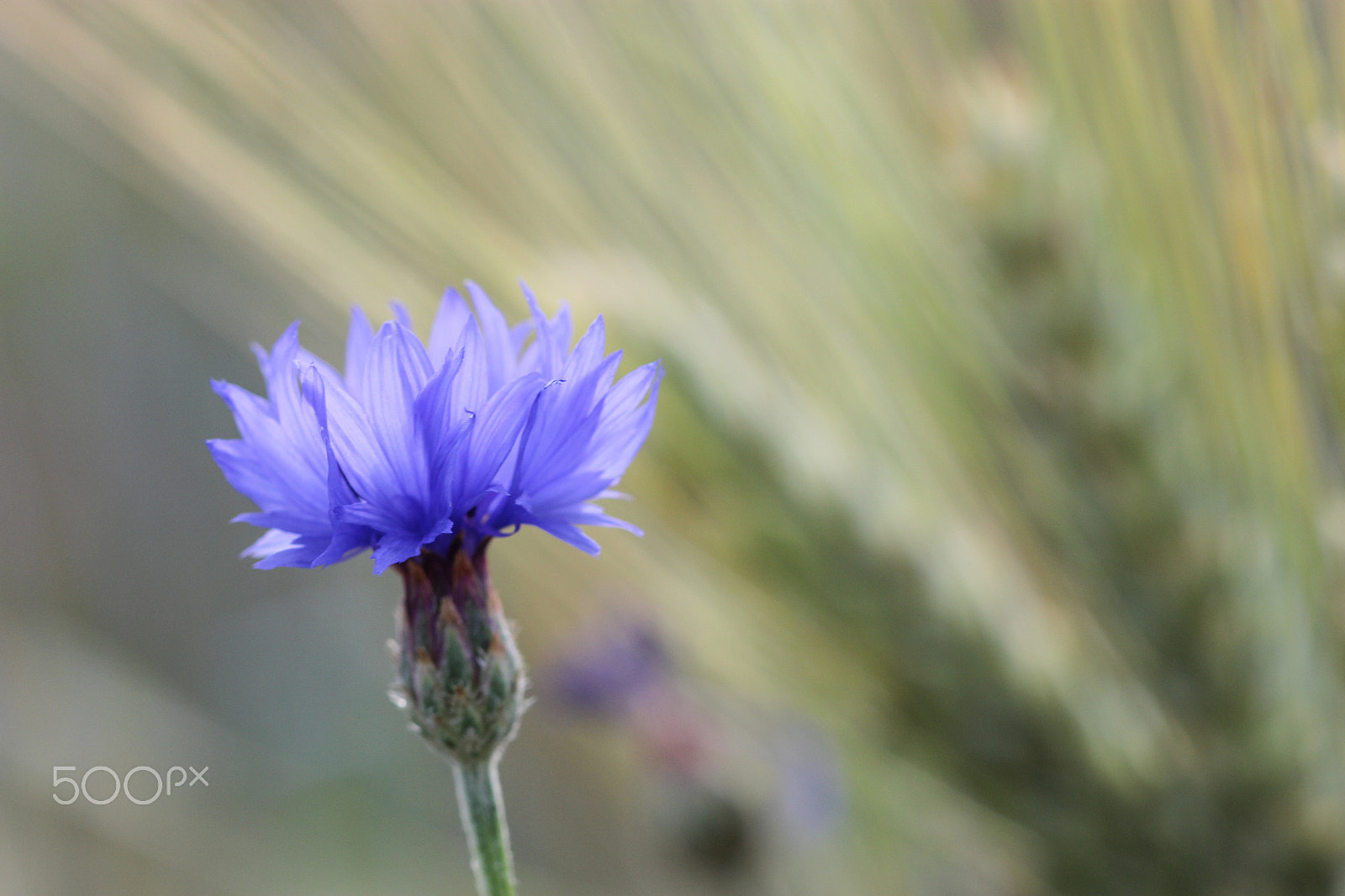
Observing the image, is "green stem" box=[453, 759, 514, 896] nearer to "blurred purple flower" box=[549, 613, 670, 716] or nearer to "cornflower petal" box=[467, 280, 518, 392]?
"cornflower petal" box=[467, 280, 518, 392]

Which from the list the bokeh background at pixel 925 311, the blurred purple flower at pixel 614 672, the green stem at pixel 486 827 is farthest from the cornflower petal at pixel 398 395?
the blurred purple flower at pixel 614 672

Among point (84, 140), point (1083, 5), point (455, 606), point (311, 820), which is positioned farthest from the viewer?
point (311, 820)

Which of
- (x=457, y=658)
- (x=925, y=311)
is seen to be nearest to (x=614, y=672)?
(x=925, y=311)

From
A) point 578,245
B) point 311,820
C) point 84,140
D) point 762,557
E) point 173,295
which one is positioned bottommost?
point 762,557

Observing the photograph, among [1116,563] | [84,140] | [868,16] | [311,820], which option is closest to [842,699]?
[1116,563]

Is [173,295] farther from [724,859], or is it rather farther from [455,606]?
[455,606]

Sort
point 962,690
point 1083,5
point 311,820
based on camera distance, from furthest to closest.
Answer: point 311,820
point 962,690
point 1083,5

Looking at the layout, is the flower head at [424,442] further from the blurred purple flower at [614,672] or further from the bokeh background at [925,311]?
the blurred purple flower at [614,672]
